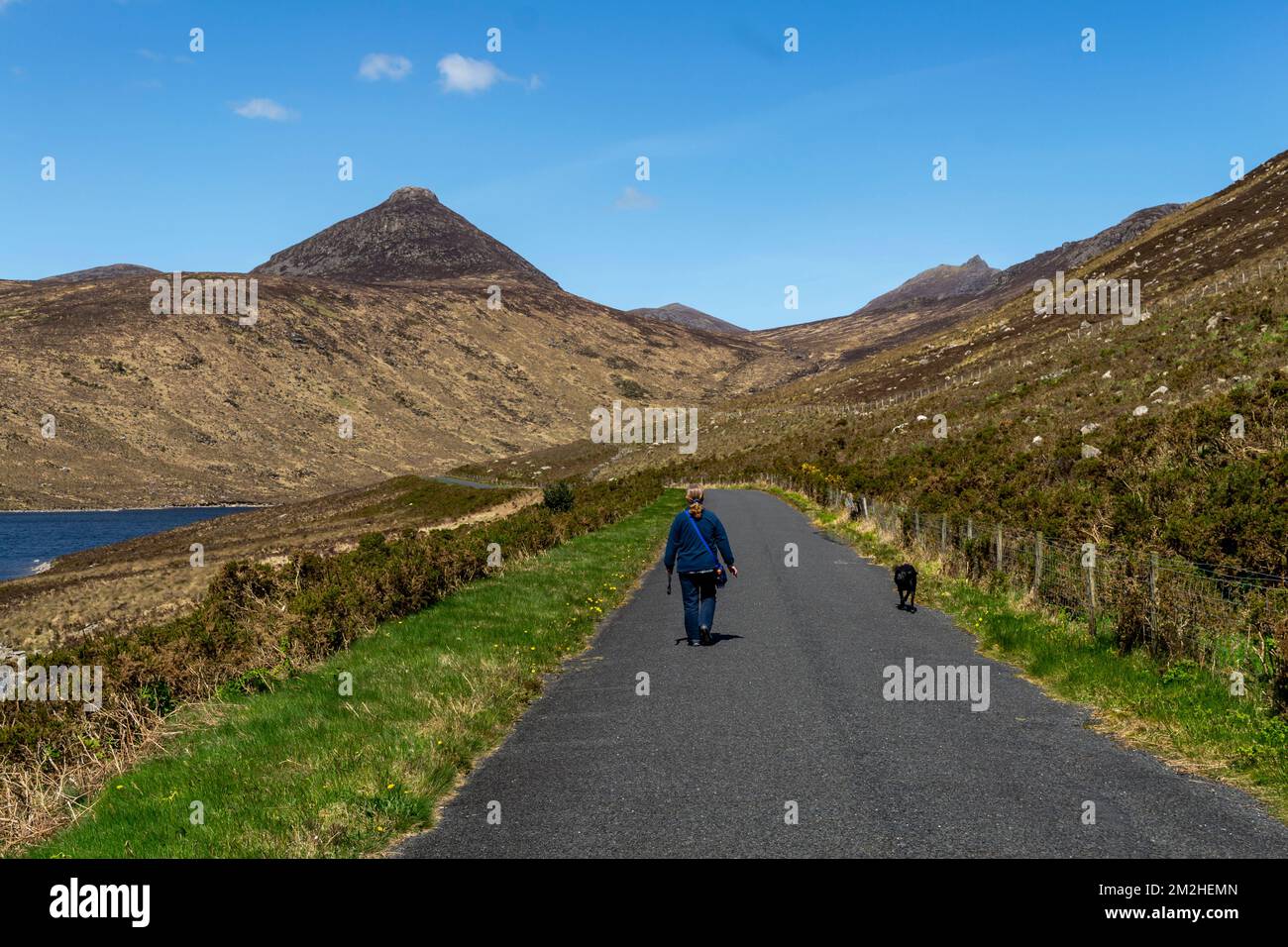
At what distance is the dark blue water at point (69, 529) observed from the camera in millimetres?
61391

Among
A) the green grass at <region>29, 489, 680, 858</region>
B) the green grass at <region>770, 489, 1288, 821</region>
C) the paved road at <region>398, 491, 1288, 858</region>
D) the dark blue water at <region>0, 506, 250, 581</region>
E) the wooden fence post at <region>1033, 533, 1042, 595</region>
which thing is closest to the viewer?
the paved road at <region>398, 491, 1288, 858</region>

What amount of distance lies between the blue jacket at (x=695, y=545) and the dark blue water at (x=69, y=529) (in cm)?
5312

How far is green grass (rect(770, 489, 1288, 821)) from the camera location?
6844 millimetres

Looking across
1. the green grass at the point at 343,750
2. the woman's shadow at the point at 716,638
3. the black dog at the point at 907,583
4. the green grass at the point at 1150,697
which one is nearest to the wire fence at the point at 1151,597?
the green grass at the point at 1150,697

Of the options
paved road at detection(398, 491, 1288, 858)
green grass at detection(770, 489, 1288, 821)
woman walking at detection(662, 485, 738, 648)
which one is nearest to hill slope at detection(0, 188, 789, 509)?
woman walking at detection(662, 485, 738, 648)

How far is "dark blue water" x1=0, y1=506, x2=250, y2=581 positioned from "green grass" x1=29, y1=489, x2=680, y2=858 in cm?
5153

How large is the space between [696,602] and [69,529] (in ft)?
271

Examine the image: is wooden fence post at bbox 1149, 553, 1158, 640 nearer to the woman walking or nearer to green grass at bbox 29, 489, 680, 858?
the woman walking

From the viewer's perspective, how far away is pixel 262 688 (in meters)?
10.7

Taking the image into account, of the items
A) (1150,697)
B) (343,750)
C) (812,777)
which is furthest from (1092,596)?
(343,750)

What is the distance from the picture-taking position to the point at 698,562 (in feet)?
40.2

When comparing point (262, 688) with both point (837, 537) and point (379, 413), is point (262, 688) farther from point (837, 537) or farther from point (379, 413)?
point (379, 413)
